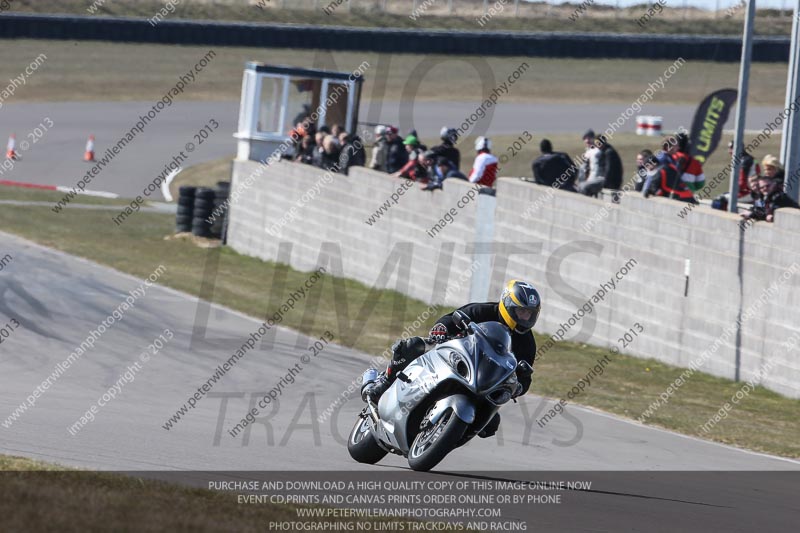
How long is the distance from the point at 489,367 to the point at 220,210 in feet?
65.2

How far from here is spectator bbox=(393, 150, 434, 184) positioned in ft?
71.0

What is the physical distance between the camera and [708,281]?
16.6 meters

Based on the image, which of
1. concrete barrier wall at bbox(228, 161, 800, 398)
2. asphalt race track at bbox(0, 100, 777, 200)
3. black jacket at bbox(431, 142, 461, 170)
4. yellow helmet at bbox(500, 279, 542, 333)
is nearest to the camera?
yellow helmet at bbox(500, 279, 542, 333)

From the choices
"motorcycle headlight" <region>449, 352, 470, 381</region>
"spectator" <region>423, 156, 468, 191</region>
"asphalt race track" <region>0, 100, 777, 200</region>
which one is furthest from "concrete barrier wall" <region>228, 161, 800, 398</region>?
"asphalt race track" <region>0, 100, 777, 200</region>

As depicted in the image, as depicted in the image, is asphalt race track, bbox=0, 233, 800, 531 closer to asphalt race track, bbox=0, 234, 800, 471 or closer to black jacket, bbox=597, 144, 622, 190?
asphalt race track, bbox=0, 234, 800, 471

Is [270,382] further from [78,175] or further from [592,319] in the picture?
[78,175]

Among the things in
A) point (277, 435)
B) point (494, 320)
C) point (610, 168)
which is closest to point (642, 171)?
point (610, 168)

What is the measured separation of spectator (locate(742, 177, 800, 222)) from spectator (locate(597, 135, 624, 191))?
12.4ft

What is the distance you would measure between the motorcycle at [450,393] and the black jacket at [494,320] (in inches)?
5.8

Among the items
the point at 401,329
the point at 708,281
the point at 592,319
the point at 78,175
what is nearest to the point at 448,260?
the point at 401,329

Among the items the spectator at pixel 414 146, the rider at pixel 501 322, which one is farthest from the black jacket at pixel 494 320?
the spectator at pixel 414 146

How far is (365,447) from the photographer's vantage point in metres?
10.1

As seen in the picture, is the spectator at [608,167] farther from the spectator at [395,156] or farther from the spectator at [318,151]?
the spectator at [318,151]

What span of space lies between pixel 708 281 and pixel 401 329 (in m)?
5.28
